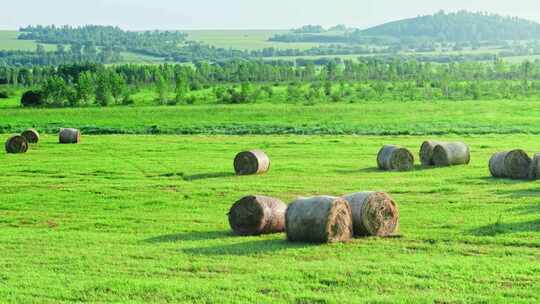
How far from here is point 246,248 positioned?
63.4 ft

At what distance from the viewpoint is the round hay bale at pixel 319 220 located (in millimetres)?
19062

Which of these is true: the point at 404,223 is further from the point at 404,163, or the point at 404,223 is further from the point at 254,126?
A: the point at 254,126

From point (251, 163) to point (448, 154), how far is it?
7789mm

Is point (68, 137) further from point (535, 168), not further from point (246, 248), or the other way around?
point (246, 248)

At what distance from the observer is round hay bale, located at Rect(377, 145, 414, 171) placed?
1367 inches

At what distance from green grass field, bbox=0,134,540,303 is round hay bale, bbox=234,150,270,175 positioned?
80 cm

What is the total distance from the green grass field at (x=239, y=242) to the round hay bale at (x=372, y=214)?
532 mm

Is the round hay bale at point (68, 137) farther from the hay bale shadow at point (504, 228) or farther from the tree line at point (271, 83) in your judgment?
the tree line at point (271, 83)

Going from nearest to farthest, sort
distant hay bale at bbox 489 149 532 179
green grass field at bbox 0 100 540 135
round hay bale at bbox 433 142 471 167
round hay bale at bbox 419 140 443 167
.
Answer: distant hay bale at bbox 489 149 532 179, round hay bale at bbox 433 142 471 167, round hay bale at bbox 419 140 443 167, green grass field at bbox 0 100 540 135

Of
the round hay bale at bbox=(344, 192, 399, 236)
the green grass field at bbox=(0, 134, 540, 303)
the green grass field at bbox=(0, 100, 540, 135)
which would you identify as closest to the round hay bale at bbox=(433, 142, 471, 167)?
the green grass field at bbox=(0, 134, 540, 303)

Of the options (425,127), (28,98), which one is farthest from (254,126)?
(28,98)

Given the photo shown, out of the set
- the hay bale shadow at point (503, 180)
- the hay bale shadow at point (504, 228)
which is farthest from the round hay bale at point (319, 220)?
the hay bale shadow at point (503, 180)

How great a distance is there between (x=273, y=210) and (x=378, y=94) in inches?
3183

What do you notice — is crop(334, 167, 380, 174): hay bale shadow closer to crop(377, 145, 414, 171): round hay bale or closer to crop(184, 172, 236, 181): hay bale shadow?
crop(377, 145, 414, 171): round hay bale
